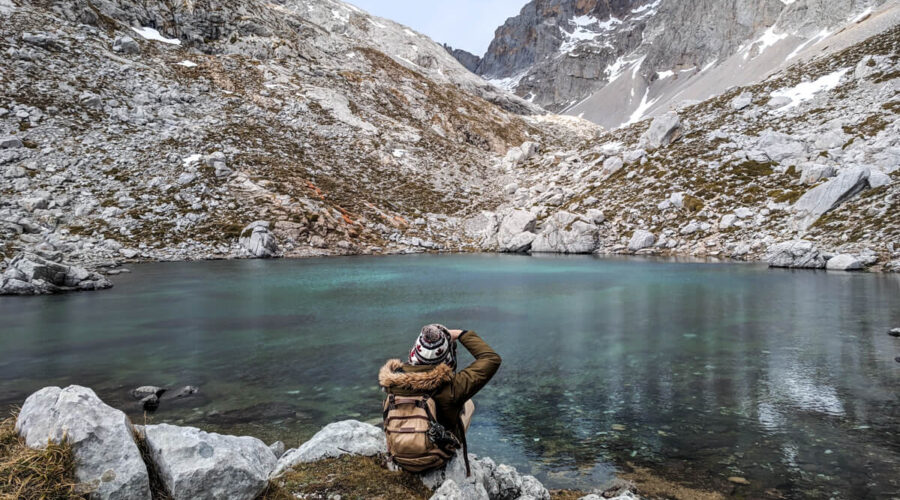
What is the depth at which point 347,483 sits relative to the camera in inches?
218

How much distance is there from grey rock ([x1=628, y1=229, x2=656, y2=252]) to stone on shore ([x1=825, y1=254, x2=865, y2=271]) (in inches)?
746

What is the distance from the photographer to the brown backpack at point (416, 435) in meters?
5.29

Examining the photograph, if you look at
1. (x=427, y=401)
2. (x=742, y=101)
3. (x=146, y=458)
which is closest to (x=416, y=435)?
(x=427, y=401)

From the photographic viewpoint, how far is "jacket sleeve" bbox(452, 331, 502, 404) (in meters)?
5.54

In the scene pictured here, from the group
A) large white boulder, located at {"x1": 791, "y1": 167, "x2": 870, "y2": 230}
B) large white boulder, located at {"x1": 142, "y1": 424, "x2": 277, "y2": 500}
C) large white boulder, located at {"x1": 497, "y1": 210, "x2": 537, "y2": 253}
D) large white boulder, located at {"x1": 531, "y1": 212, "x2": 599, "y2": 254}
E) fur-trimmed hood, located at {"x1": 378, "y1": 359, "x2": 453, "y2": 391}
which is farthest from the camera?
large white boulder, located at {"x1": 497, "y1": 210, "x2": 537, "y2": 253}

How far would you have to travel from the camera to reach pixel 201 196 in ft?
178

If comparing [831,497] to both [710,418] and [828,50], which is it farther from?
[828,50]

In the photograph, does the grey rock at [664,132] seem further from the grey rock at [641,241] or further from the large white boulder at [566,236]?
the grey rock at [641,241]

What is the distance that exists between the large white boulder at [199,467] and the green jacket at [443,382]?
1758 mm

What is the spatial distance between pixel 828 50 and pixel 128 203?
108m

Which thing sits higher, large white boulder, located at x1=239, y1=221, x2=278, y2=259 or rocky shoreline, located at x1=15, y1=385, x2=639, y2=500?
large white boulder, located at x1=239, y1=221, x2=278, y2=259

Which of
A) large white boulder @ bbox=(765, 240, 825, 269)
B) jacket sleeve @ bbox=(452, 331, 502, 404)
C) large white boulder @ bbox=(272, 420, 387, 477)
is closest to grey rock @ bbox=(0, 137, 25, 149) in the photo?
large white boulder @ bbox=(272, 420, 387, 477)

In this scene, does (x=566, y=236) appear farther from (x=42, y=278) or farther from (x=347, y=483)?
(x=347, y=483)

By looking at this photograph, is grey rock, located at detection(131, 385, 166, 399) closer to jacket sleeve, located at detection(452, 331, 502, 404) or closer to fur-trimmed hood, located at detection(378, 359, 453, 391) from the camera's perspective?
fur-trimmed hood, located at detection(378, 359, 453, 391)
